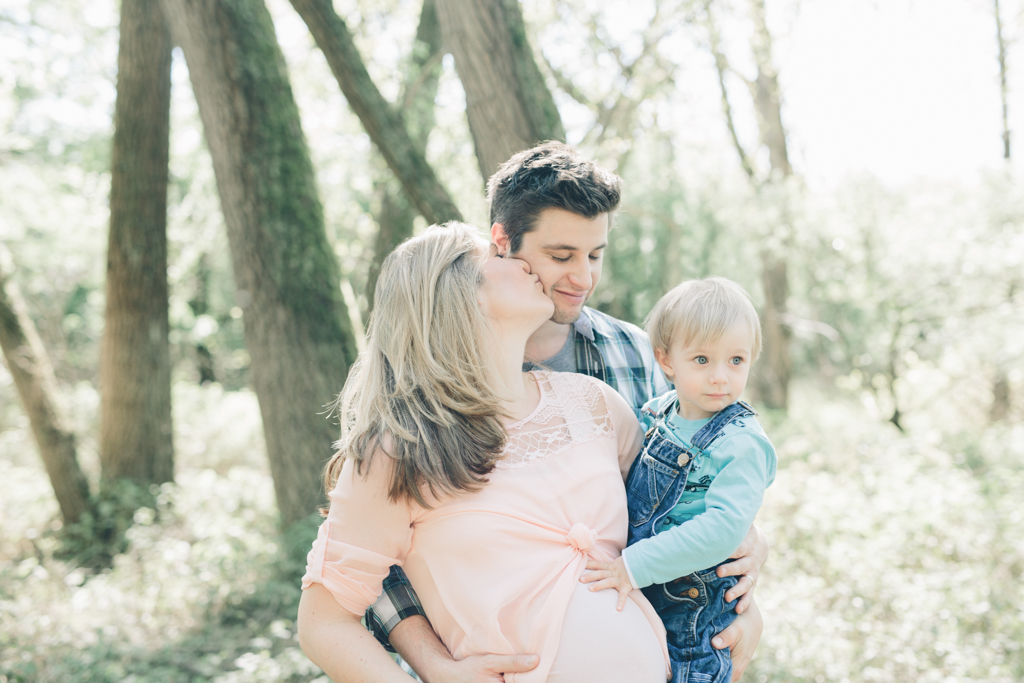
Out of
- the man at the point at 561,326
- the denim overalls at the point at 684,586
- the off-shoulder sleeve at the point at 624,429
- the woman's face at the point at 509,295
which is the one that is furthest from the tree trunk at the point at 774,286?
the woman's face at the point at 509,295

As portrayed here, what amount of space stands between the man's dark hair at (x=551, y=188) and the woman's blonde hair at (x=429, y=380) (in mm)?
380

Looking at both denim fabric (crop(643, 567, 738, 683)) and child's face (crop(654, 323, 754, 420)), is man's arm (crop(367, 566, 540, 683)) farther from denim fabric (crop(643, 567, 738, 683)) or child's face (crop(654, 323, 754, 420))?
child's face (crop(654, 323, 754, 420))

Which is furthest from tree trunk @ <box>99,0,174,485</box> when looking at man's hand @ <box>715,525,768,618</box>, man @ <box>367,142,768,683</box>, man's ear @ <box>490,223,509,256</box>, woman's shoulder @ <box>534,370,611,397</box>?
man's hand @ <box>715,525,768,618</box>

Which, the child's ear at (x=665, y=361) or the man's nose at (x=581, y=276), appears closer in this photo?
the child's ear at (x=665, y=361)

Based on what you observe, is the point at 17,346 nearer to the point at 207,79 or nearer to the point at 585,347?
the point at 207,79

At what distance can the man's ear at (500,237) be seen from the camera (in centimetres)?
220

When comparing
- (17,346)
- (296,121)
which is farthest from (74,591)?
(296,121)

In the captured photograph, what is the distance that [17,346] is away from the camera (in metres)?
5.88

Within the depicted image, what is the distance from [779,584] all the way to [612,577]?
13.1 feet

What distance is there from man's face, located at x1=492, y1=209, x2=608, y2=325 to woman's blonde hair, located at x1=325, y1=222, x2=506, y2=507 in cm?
36

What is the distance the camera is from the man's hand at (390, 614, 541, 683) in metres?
1.55

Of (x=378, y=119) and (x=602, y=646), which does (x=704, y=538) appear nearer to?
(x=602, y=646)

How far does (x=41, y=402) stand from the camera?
5.97 m

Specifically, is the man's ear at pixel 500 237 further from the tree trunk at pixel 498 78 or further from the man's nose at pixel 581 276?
the tree trunk at pixel 498 78
